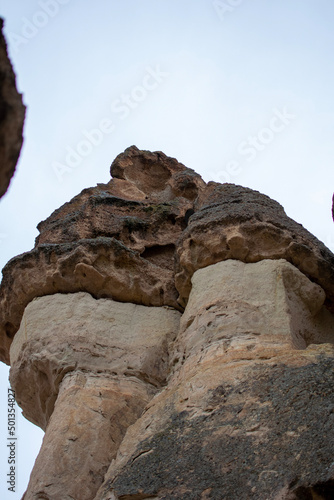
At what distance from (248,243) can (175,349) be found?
1426mm

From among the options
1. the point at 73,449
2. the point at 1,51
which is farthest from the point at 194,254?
the point at 1,51

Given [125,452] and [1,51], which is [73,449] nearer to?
[125,452]

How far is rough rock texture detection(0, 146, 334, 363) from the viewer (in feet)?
23.3

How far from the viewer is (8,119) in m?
2.81

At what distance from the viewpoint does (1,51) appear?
9.36 feet

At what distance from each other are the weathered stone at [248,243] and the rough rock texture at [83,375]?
2.48 ft

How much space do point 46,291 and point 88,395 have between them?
192cm

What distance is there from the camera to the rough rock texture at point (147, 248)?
7.11 metres

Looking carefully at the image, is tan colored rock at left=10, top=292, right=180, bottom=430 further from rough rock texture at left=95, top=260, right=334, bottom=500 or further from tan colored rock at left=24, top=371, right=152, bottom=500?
rough rock texture at left=95, top=260, right=334, bottom=500

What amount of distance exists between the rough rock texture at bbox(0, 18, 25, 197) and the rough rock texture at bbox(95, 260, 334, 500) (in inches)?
96.2

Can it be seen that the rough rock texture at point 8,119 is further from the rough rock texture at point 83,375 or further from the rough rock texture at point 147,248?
the rough rock texture at point 147,248

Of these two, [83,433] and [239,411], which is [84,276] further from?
[239,411]

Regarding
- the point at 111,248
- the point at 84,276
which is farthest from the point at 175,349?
the point at 111,248

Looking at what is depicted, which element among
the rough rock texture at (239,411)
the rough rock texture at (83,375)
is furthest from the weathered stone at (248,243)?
the rough rock texture at (83,375)
